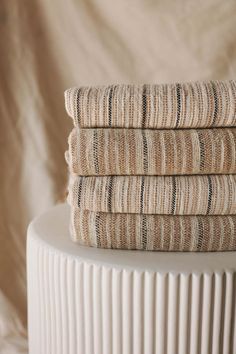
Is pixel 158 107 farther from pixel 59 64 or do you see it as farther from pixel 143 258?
pixel 59 64

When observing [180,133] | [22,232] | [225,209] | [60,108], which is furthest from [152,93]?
[22,232]

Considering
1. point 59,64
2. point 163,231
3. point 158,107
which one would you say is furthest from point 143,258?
point 59,64

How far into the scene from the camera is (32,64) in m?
0.97

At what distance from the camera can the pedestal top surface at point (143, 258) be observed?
577 mm

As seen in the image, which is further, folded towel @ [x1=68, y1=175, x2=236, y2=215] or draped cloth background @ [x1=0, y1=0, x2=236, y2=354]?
draped cloth background @ [x1=0, y1=0, x2=236, y2=354]

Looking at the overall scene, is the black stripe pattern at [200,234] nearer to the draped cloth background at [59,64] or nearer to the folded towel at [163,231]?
the folded towel at [163,231]

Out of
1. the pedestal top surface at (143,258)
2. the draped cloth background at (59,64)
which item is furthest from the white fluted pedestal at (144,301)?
the draped cloth background at (59,64)

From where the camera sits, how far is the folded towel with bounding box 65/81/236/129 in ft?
2.02

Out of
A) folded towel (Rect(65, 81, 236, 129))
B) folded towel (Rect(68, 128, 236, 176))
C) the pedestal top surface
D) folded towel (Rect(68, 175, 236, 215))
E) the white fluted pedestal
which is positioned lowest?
the white fluted pedestal

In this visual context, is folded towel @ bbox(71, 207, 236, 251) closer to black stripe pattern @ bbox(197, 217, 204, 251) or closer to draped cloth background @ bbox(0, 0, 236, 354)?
black stripe pattern @ bbox(197, 217, 204, 251)

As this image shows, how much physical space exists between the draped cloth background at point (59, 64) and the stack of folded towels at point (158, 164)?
326 millimetres

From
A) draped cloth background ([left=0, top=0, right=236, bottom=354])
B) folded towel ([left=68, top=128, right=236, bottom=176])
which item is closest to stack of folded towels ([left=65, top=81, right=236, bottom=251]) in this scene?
folded towel ([left=68, top=128, right=236, bottom=176])

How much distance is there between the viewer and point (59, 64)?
975mm

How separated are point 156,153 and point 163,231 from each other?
9 centimetres
